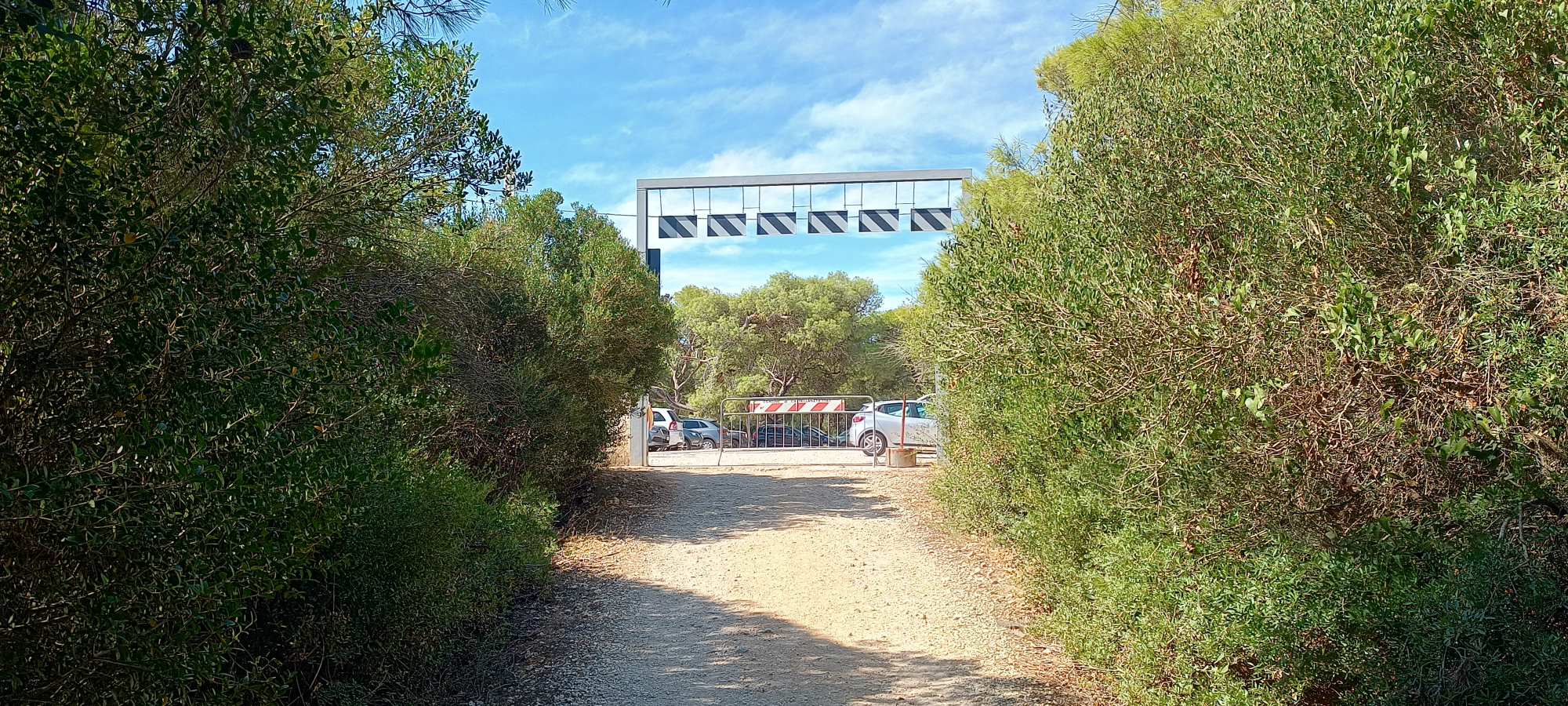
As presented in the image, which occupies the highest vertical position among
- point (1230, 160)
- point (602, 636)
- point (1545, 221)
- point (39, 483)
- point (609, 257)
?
point (609, 257)

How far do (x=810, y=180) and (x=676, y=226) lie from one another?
8.12ft

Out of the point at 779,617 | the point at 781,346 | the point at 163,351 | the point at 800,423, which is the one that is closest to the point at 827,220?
the point at 800,423

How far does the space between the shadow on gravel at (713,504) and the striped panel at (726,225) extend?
4.21 meters

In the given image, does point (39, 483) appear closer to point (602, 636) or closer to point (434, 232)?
point (602, 636)

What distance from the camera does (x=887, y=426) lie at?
1889 cm

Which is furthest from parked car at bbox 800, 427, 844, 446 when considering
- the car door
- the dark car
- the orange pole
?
the car door

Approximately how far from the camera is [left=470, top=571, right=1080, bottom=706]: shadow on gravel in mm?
5547

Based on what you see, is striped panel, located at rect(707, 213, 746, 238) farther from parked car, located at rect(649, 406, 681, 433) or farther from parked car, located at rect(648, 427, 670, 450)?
parked car, located at rect(648, 427, 670, 450)

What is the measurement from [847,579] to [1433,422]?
18.9 ft

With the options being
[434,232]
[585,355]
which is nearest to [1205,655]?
[434,232]

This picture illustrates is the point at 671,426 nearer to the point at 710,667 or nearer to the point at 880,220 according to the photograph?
the point at 880,220

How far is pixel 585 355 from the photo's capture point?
12.0 m

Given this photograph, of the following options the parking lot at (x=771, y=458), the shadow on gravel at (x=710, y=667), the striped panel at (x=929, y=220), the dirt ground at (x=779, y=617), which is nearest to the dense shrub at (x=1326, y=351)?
the shadow on gravel at (x=710, y=667)

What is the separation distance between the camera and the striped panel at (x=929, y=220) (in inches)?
587
